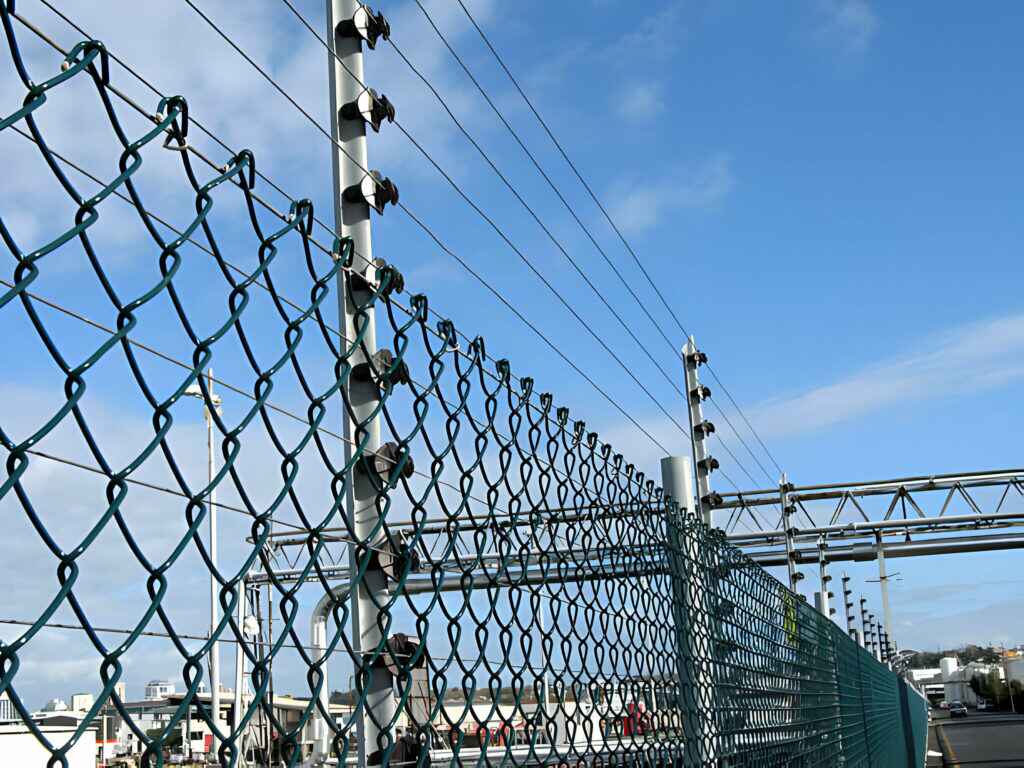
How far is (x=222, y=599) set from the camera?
1734 mm

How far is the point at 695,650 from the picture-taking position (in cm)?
461

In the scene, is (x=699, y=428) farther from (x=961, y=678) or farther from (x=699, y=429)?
(x=961, y=678)

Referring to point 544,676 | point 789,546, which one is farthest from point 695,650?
point 789,546

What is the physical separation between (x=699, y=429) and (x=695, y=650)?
584 centimetres

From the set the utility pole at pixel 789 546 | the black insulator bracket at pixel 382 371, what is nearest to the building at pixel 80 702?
the black insulator bracket at pixel 382 371

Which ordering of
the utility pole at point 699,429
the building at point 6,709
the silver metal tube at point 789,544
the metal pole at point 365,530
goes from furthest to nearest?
the silver metal tube at point 789,544 < the utility pole at point 699,429 < the metal pole at point 365,530 < the building at point 6,709

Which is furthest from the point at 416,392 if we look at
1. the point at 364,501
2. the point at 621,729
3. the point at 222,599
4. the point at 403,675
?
the point at 621,729

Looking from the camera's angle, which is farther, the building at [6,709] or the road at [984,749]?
the road at [984,749]

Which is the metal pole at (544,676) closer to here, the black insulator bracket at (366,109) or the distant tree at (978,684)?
the black insulator bracket at (366,109)

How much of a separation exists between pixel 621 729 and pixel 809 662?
15.0ft

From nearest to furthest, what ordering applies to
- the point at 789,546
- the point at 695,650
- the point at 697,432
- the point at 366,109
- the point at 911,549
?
1. the point at 366,109
2. the point at 695,650
3. the point at 697,432
4. the point at 789,546
5. the point at 911,549

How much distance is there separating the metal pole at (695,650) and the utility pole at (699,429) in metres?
4.16

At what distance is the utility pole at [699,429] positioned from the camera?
31.9 feet

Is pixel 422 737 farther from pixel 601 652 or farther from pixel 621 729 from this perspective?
pixel 621 729
